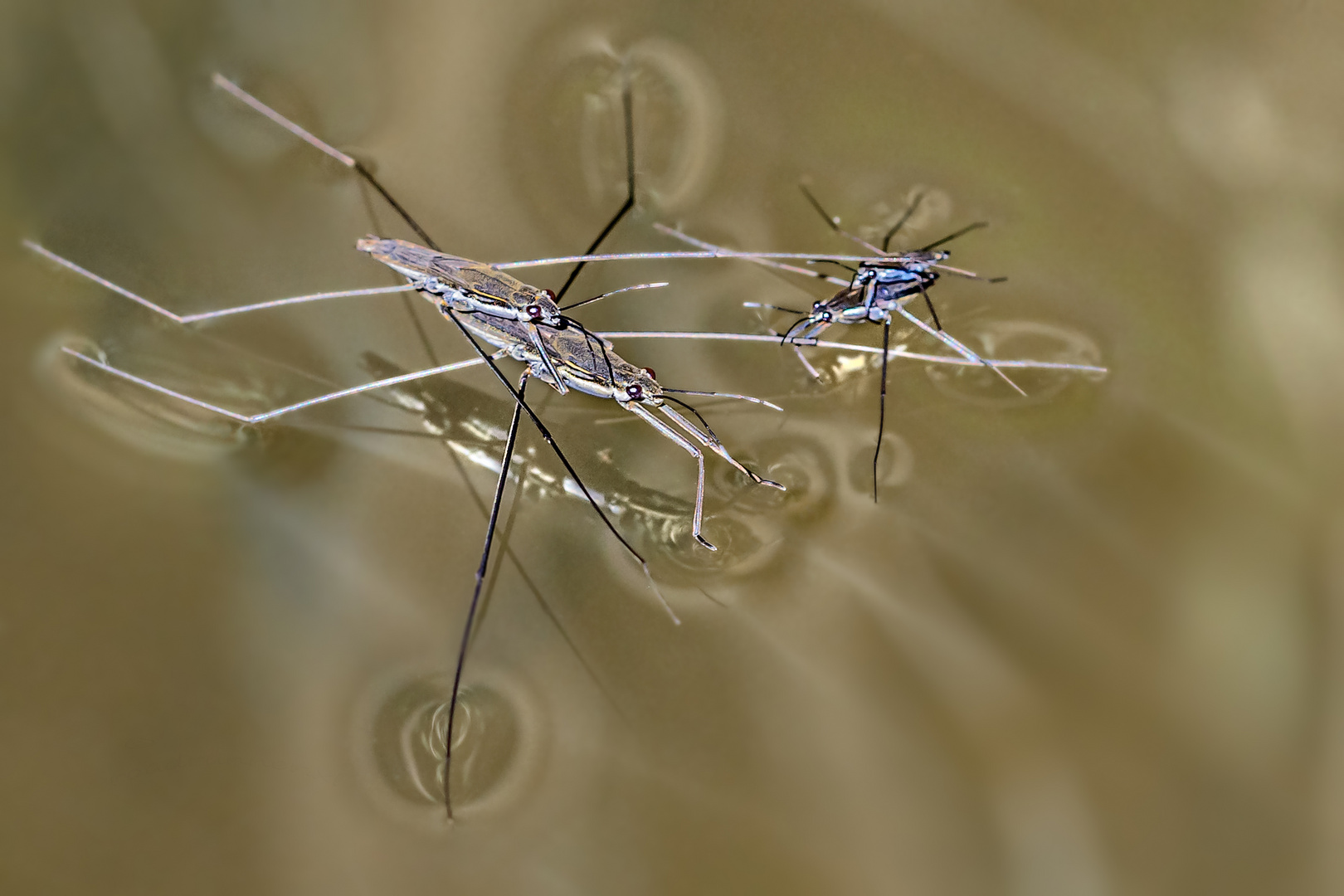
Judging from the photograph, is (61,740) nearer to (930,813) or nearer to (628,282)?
(628,282)

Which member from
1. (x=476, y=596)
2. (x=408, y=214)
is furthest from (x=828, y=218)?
(x=476, y=596)

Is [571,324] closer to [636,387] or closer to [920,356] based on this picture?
[636,387]

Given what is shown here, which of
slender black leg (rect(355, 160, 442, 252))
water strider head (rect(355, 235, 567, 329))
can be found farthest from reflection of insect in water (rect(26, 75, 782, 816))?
slender black leg (rect(355, 160, 442, 252))

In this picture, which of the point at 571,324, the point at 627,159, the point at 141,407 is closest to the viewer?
the point at 571,324

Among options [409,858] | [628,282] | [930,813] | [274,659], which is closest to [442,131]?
[628,282]

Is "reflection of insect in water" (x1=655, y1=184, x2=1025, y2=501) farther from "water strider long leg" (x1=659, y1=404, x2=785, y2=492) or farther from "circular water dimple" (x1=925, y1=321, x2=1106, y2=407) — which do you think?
"water strider long leg" (x1=659, y1=404, x2=785, y2=492)
